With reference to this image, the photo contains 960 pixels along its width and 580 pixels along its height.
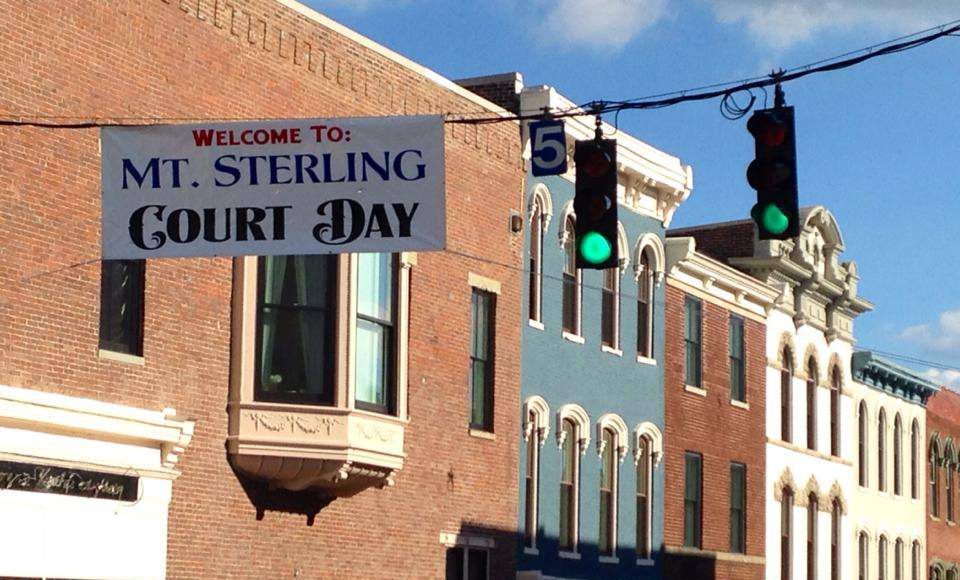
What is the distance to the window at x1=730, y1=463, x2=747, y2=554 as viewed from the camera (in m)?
37.1

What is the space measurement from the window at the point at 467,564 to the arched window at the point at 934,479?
26.3 metres

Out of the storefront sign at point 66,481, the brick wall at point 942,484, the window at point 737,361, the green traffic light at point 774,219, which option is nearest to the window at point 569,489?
the window at point 737,361

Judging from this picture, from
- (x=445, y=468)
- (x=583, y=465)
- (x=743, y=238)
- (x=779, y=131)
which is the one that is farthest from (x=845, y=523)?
(x=779, y=131)

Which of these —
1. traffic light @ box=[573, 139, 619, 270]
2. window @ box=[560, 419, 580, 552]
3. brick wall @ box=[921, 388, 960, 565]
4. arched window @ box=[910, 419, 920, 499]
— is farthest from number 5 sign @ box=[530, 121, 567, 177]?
brick wall @ box=[921, 388, 960, 565]

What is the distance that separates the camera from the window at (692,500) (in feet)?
115

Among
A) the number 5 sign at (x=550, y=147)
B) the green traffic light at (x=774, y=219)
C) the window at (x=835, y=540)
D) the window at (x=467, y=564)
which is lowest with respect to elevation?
the window at (x=467, y=564)

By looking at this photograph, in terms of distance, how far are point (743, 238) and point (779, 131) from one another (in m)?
26.5

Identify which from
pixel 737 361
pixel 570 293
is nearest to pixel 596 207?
pixel 570 293

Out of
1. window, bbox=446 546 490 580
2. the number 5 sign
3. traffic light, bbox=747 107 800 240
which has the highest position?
the number 5 sign

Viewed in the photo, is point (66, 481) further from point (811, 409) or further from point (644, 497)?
point (811, 409)

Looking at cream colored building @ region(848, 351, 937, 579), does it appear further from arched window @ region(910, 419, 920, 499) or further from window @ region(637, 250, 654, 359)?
window @ region(637, 250, 654, 359)

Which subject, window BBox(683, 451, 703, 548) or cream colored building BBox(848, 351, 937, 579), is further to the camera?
cream colored building BBox(848, 351, 937, 579)

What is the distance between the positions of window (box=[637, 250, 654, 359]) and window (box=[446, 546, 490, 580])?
22.9 feet

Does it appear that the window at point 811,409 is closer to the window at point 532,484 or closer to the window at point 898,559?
the window at point 898,559
